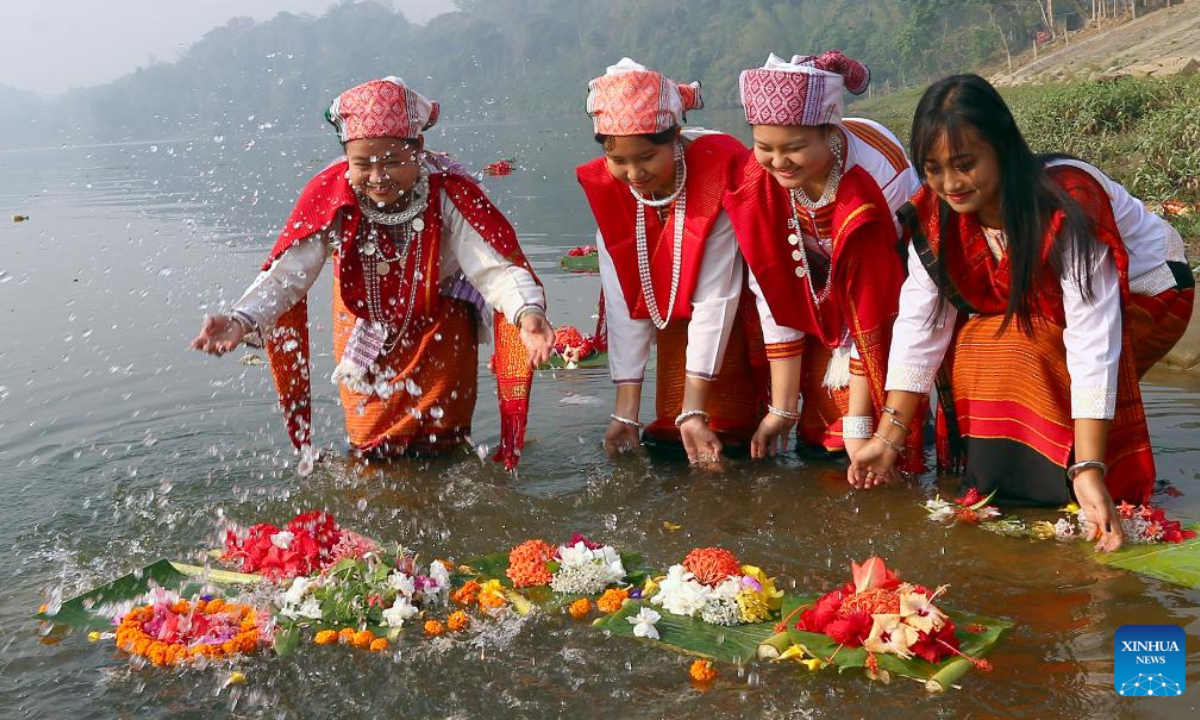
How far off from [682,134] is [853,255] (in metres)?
0.93

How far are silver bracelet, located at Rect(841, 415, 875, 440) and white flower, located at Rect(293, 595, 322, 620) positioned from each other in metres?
2.15

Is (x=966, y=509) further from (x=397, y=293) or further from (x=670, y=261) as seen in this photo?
(x=397, y=293)

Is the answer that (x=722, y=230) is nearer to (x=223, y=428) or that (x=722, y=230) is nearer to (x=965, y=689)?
(x=965, y=689)

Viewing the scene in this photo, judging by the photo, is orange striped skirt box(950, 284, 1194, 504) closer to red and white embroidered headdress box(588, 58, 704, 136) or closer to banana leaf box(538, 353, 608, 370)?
red and white embroidered headdress box(588, 58, 704, 136)

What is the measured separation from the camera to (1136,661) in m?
3.15

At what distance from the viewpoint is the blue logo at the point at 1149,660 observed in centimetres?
304

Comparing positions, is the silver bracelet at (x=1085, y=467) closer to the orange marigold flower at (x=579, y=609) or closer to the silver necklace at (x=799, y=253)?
the silver necklace at (x=799, y=253)

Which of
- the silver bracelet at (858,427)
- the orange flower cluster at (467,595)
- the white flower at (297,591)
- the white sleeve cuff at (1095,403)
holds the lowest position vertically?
the orange flower cluster at (467,595)

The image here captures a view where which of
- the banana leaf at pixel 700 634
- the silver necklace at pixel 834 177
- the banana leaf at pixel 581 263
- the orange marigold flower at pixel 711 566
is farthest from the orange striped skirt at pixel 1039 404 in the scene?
the banana leaf at pixel 581 263

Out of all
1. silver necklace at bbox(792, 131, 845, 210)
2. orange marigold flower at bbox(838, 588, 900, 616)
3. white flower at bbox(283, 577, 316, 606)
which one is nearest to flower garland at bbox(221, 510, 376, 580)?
white flower at bbox(283, 577, 316, 606)

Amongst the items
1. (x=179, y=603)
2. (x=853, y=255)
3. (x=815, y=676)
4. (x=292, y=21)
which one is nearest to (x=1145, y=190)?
(x=853, y=255)

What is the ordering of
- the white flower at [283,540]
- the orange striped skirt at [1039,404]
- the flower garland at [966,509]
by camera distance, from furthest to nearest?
the flower garland at [966,509], the orange striped skirt at [1039,404], the white flower at [283,540]

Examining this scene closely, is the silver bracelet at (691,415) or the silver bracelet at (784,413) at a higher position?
the silver bracelet at (691,415)

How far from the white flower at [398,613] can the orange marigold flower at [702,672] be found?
937mm
